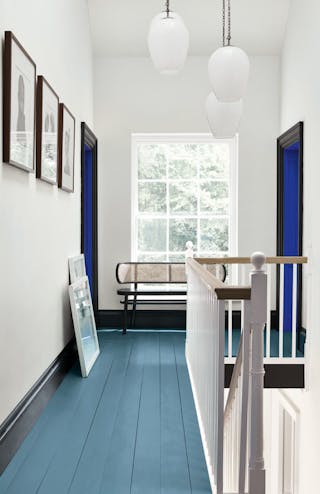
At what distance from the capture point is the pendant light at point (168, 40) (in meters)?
2.95

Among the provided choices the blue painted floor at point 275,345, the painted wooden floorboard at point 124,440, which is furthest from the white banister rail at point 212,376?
the blue painted floor at point 275,345

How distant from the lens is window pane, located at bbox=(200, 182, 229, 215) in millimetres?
6902

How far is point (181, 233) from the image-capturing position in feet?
22.7

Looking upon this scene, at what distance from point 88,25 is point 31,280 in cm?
370

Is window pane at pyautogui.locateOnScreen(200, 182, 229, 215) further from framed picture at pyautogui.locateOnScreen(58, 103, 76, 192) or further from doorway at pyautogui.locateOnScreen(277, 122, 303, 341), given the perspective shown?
framed picture at pyautogui.locateOnScreen(58, 103, 76, 192)

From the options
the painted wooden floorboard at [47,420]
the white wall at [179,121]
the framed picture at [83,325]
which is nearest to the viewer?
the painted wooden floorboard at [47,420]

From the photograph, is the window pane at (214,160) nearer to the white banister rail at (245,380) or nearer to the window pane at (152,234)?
the window pane at (152,234)

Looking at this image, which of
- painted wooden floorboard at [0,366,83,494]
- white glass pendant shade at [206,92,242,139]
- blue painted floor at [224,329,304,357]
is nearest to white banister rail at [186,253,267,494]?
painted wooden floorboard at [0,366,83,494]

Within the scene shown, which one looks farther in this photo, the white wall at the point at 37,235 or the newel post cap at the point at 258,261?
the white wall at the point at 37,235

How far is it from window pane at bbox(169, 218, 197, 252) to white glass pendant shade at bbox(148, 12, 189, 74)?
3925 mm

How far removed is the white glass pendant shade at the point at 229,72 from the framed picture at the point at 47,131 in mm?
1239

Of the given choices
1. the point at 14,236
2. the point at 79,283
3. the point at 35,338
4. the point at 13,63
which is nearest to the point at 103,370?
the point at 79,283

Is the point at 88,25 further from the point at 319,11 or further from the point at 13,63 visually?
the point at 13,63

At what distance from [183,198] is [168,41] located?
13.1ft
